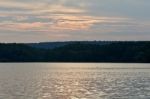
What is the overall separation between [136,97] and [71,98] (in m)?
6.10

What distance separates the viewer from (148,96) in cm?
4547

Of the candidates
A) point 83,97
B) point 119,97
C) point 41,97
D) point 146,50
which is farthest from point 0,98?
point 146,50

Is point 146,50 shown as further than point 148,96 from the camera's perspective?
Yes

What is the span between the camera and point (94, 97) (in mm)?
45438

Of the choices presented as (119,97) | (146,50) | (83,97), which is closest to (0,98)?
(83,97)

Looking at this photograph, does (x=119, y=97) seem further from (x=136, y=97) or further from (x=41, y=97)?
(x=41, y=97)

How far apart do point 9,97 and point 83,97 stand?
6983mm

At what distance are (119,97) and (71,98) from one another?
179 inches

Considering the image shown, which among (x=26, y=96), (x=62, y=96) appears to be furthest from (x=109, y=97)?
(x=26, y=96)

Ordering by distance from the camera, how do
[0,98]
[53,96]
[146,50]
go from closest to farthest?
[0,98] < [53,96] < [146,50]

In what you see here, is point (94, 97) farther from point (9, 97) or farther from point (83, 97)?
point (9, 97)

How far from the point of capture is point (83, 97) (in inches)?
1800

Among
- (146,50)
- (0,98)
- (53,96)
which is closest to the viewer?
(0,98)

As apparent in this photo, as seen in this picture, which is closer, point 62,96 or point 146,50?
point 62,96
